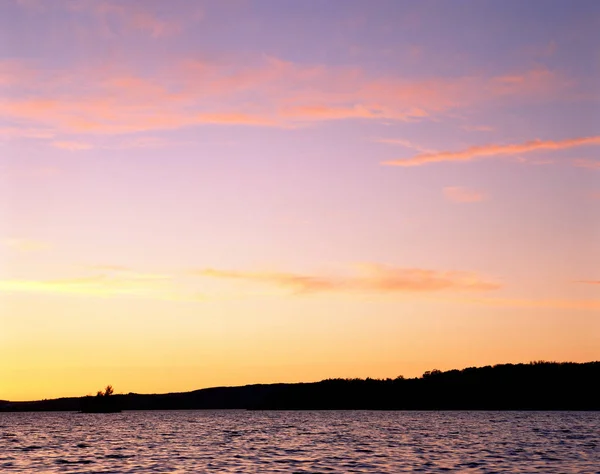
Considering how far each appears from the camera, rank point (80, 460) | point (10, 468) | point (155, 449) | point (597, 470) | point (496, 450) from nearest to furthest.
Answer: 1. point (597, 470)
2. point (10, 468)
3. point (80, 460)
4. point (496, 450)
5. point (155, 449)

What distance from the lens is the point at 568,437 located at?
102 metres

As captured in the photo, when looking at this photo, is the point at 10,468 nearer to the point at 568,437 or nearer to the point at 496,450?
the point at 496,450

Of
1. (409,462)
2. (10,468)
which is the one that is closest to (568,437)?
(409,462)

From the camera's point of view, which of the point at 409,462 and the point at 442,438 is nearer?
the point at 409,462

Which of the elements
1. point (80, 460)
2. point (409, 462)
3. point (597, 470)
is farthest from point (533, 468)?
point (80, 460)

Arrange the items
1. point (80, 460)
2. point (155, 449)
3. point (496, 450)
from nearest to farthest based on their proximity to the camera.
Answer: point (80, 460)
point (496, 450)
point (155, 449)

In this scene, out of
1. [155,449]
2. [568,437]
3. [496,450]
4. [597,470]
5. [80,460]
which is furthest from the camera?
[568,437]

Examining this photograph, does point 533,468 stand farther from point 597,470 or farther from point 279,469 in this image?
point 279,469

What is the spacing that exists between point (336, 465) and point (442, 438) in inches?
1666

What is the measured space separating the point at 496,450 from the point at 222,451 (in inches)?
1116

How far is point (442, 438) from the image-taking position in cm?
Answer: 10306

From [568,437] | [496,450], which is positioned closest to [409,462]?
[496,450]

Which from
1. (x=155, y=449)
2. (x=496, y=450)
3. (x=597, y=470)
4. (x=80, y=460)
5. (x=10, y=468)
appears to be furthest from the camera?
(x=155, y=449)

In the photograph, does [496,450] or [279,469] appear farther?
[496,450]
